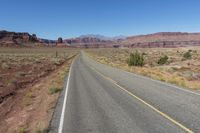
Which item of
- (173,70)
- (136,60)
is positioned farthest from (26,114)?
(136,60)

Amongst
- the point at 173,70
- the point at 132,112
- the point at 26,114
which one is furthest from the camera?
the point at 173,70

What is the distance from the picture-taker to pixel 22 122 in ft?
40.5

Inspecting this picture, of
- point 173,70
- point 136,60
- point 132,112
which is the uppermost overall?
point 132,112

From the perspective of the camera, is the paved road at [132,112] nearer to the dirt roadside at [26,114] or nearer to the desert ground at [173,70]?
the dirt roadside at [26,114]

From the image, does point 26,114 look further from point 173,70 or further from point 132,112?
point 173,70

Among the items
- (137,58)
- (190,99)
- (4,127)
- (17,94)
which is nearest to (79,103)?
(4,127)

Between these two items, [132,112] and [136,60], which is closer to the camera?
[132,112]

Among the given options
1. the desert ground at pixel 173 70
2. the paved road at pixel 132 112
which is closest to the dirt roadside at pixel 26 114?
the paved road at pixel 132 112

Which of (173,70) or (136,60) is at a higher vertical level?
(136,60)

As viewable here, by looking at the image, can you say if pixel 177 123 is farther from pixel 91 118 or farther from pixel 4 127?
pixel 4 127

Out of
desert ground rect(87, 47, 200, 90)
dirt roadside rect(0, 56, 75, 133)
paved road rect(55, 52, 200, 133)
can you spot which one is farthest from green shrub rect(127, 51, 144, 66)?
paved road rect(55, 52, 200, 133)

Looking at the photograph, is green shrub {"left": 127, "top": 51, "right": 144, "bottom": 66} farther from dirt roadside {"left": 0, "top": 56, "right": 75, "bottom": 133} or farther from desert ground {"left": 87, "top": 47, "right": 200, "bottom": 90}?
dirt roadside {"left": 0, "top": 56, "right": 75, "bottom": 133}

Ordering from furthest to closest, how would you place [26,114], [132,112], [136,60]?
1. [136,60]
2. [26,114]
3. [132,112]

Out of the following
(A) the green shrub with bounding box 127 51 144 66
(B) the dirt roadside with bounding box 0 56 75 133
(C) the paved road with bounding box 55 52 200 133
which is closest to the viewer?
(C) the paved road with bounding box 55 52 200 133
